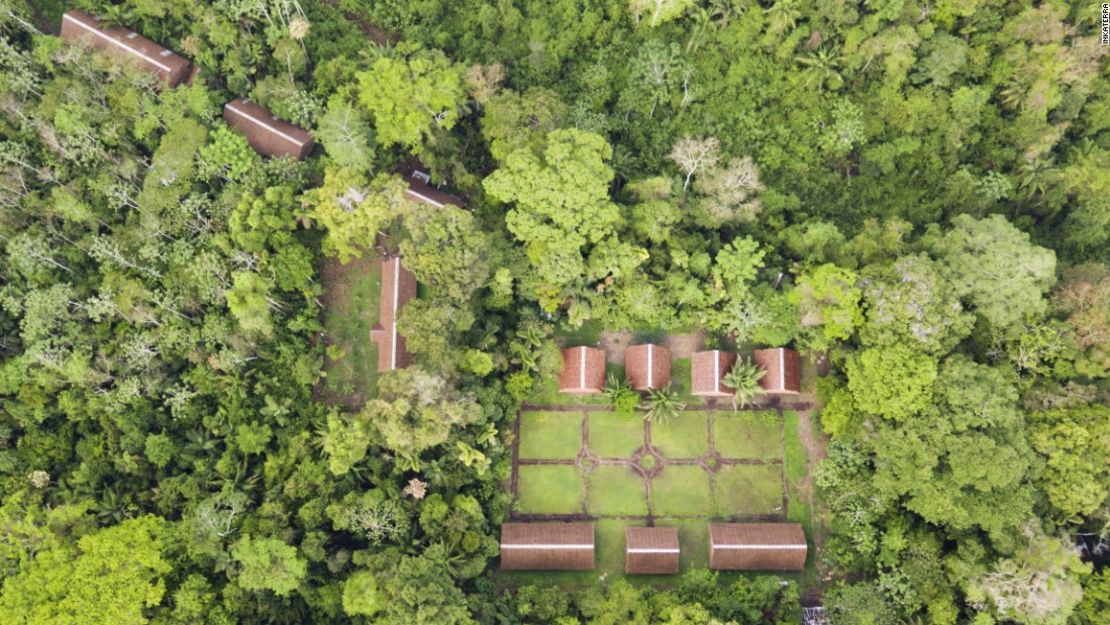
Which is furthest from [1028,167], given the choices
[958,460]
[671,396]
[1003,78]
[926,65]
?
[671,396]

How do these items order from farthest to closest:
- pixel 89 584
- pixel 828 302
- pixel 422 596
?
pixel 828 302 < pixel 89 584 < pixel 422 596

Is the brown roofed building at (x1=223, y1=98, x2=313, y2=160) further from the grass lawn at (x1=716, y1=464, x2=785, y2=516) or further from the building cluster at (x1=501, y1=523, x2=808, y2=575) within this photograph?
the grass lawn at (x1=716, y1=464, x2=785, y2=516)

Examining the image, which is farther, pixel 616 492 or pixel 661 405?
pixel 616 492

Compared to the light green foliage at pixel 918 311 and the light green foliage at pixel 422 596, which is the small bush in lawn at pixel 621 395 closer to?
the light green foliage at pixel 918 311

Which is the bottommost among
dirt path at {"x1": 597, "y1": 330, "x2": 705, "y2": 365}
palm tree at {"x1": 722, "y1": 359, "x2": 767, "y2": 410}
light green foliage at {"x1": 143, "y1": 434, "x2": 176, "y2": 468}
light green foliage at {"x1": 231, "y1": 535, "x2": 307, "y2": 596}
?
light green foliage at {"x1": 231, "y1": 535, "x2": 307, "y2": 596}

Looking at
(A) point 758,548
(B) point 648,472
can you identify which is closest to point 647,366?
(B) point 648,472

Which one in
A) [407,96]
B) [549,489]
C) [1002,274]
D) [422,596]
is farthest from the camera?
[549,489]

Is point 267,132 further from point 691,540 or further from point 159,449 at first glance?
point 691,540

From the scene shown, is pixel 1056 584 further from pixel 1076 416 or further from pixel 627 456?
pixel 627 456

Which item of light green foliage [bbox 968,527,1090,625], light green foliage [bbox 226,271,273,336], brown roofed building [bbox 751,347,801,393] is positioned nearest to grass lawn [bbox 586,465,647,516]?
brown roofed building [bbox 751,347,801,393]
